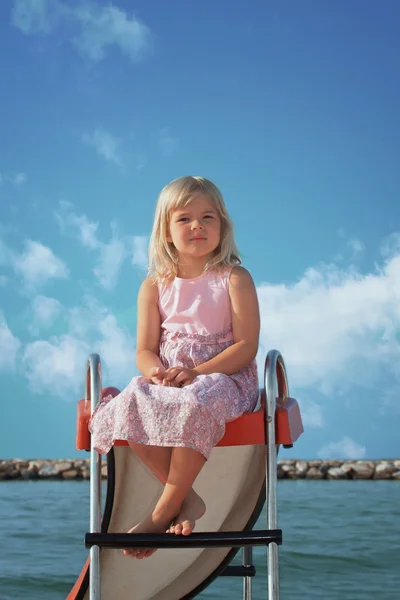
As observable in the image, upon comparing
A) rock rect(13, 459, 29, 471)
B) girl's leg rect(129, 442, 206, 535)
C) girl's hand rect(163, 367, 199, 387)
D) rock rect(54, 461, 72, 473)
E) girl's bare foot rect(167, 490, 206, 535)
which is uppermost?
rock rect(13, 459, 29, 471)

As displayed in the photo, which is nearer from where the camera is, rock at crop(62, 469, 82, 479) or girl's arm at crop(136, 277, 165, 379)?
girl's arm at crop(136, 277, 165, 379)

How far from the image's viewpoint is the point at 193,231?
2.35 m

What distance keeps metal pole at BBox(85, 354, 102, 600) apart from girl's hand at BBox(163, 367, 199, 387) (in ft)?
0.64

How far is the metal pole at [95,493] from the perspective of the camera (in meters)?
2.05

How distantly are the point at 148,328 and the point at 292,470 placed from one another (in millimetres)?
10566

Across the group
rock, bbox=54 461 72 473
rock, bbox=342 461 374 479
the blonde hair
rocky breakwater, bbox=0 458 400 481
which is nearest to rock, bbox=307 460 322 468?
rocky breakwater, bbox=0 458 400 481

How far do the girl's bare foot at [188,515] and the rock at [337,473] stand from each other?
10.8 m

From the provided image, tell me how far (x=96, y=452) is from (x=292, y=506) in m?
6.46

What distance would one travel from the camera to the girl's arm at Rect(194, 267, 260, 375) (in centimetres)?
221

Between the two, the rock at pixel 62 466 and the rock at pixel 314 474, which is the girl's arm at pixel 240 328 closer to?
the rock at pixel 314 474

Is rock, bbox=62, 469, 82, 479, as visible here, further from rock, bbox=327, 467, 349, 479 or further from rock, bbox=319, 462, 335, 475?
rock, bbox=327, 467, 349, 479

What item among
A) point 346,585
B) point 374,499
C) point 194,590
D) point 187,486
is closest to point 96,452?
point 187,486

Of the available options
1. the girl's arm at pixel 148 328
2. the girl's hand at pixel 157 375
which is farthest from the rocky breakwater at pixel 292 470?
the girl's hand at pixel 157 375

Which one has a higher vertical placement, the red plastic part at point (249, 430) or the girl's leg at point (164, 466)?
the red plastic part at point (249, 430)
